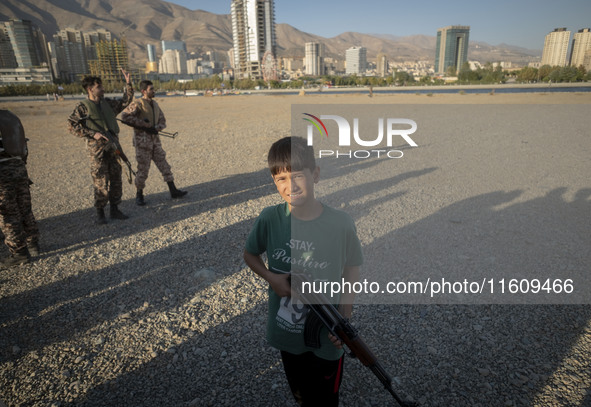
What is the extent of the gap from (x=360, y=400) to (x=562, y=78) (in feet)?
375

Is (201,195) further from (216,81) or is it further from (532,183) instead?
(216,81)

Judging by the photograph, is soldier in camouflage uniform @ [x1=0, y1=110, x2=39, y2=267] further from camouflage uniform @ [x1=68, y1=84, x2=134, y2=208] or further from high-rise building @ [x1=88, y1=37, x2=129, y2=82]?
high-rise building @ [x1=88, y1=37, x2=129, y2=82]

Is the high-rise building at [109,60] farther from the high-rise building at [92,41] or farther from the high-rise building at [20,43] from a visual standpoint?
the high-rise building at [92,41]

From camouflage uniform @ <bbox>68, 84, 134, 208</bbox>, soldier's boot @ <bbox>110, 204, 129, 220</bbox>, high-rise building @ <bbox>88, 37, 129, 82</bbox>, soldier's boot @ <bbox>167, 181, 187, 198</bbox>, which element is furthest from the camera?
high-rise building @ <bbox>88, 37, 129, 82</bbox>

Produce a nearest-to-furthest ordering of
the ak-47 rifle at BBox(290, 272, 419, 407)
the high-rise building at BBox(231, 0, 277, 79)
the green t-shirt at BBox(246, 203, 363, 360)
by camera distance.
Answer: the ak-47 rifle at BBox(290, 272, 419, 407), the green t-shirt at BBox(246, 203, 363, 360), the high-rise building at BBox(231, 0, 277, 79)

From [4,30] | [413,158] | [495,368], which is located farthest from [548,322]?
[4,30]

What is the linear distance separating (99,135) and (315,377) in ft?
17.9

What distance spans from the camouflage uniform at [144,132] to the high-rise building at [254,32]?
6876 inches

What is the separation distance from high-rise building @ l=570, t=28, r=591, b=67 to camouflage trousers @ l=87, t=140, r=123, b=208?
309ft

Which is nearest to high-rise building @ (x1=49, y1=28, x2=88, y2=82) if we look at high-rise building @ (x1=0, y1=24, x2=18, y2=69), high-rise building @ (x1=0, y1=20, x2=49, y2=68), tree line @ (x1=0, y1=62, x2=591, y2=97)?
high-rise building @ (x1=0, y1=20, x2=49, y2=68)

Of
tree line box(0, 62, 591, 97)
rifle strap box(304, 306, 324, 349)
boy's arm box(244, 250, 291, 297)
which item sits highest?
tree line box(0, 62, 591, 97)

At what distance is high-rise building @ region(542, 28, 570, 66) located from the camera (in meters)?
108

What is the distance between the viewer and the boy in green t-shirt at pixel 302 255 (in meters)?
1.76

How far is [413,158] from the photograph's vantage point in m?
11.1
